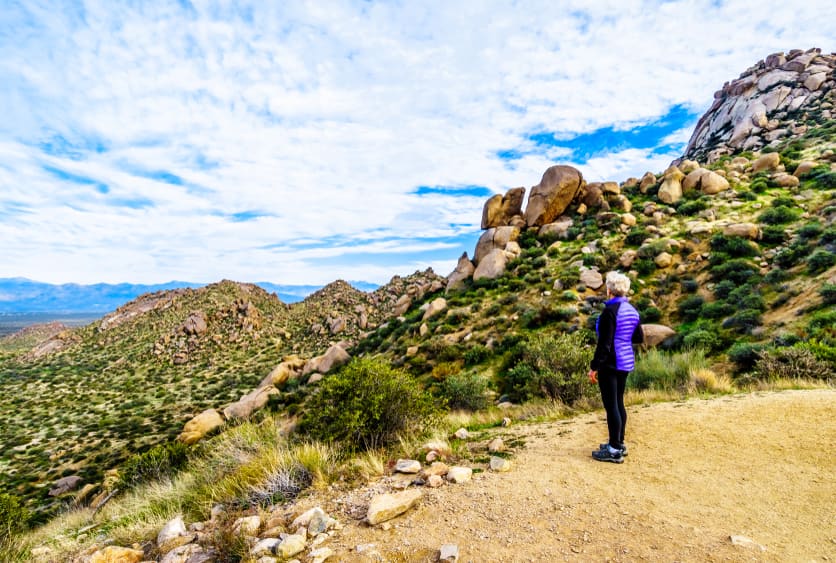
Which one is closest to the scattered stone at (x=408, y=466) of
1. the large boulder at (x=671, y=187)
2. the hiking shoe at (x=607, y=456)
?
the hiking shoe at (x=607, y=456)

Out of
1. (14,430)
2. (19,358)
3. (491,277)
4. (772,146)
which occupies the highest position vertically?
(772,146)

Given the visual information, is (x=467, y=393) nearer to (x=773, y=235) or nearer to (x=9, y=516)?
(x=9, y=516)

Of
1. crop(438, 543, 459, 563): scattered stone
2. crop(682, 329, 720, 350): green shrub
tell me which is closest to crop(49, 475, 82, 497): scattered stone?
crop(438, 543, 459, 563): scattered stone

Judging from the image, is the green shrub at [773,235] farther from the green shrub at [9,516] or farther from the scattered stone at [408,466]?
the green shrub at [9,516]

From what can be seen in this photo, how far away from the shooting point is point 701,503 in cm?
394

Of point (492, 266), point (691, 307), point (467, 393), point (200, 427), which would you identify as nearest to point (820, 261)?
point (691, 307)

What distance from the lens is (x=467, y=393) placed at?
11.8m

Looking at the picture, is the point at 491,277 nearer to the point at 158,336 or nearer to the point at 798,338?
the point at 798,338

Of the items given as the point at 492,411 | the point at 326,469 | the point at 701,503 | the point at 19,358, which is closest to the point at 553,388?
the point at 492,411

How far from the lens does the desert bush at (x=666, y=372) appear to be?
29.9 ft

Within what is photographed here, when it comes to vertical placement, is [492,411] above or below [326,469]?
below

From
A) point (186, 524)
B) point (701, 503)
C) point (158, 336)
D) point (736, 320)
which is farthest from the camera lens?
point (158, 336)

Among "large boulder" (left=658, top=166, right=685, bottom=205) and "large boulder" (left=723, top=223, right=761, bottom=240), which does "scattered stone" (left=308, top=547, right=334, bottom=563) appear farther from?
"large boulder" (left=658, top=166, right=685, bottom=205)

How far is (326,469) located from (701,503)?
15.5 ft
